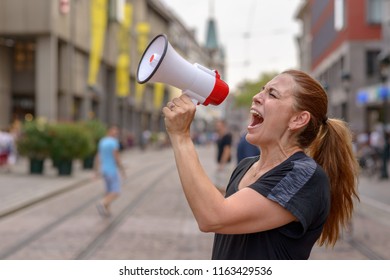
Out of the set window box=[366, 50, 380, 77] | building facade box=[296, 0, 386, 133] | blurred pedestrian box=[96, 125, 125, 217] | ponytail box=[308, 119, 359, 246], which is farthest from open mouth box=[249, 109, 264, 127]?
window box=[366, 50, 380, 77]

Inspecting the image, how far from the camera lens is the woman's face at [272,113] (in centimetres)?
242

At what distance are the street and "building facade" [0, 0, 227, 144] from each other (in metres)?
17.0

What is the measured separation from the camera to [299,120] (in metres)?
2.46

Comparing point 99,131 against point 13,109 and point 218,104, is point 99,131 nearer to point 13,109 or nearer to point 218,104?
point 13,109

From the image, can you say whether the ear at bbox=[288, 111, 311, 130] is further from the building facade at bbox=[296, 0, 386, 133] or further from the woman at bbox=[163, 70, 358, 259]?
the building facade at bbox=[296, 0, 386, 133]

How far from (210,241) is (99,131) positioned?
18421 millimetres

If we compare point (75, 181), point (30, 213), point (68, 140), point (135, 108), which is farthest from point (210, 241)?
point (135, 108)

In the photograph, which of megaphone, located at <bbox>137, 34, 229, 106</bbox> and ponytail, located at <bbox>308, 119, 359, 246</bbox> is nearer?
megaphone, located at <bbox>137, 34, 229, 106</bbox>

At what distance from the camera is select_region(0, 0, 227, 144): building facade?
33656mm

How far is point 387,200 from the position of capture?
16.9 meters

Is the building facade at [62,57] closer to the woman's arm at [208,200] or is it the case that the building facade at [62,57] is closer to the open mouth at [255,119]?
the open mouth at [255,119]

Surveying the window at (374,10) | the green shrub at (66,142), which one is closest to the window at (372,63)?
the window at (374,10)

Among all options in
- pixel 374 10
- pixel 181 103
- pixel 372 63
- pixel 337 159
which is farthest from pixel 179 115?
pixel 372 63

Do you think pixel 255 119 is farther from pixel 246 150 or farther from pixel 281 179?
pixel 246 150
